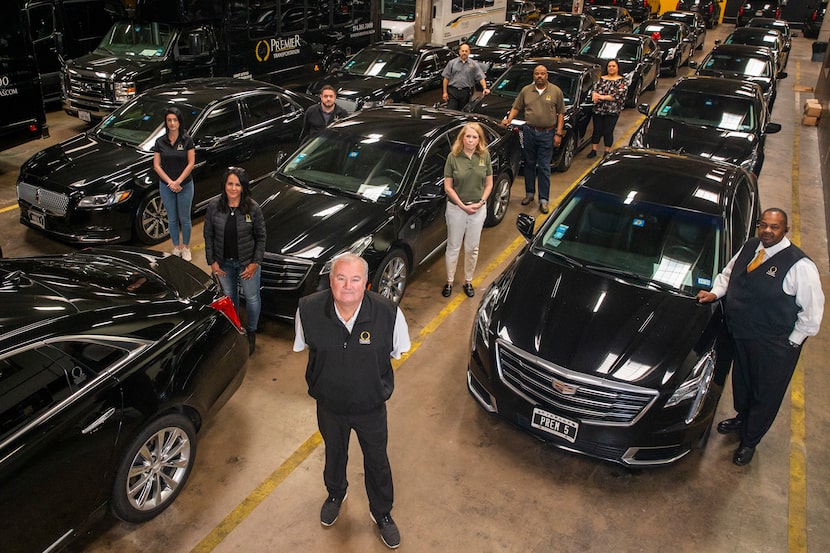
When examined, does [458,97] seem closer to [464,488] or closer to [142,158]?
[142,158]

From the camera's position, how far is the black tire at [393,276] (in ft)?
19.0

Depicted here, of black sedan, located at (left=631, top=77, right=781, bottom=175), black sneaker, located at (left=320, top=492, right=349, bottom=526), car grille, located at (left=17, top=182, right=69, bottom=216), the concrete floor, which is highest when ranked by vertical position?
black sedan, located at (left=631, top=77, right=781, bottom=175)

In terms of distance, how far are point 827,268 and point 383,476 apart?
6.70 metres

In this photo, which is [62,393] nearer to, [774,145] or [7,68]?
[7,68]

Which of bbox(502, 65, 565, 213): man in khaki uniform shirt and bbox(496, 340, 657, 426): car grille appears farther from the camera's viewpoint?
bbox(502, 65, 565, 213): man in khaki uniform shirt

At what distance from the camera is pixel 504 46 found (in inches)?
618

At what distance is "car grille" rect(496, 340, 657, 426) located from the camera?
13.1 feet

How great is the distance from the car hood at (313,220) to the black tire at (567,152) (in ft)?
16.6

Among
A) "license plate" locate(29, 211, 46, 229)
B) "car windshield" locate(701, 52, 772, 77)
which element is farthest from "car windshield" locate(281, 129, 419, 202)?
"car windshield" locate(701, 52, 772, 77)

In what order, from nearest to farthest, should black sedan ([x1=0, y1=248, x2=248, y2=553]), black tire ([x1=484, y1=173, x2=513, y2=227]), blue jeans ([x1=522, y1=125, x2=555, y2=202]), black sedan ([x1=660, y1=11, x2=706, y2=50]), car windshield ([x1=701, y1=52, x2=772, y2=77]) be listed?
black sedan ([x1=0, y1=248, x2=248, y2=553]), black tire ([x1=484, y1=173, x2=513, y2=227]), blue jeans ([x1=522, y1=125, x2=555, y2=202]), car windshield ([x1=701, y1=52, x2=772, y2=77]), black sedan ([x1=660, y1=11, x2=706, y2=50])

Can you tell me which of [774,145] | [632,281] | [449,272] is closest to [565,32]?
[774,145]

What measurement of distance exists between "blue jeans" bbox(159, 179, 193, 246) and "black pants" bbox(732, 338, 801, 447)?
5287 mm

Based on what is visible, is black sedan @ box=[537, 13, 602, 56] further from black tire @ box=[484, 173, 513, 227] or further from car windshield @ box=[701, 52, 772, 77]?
black tire @ box=[484, 173, 513, 227]

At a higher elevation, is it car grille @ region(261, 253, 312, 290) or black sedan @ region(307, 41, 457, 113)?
black sedan @ region(307, 41, 457, 113)
